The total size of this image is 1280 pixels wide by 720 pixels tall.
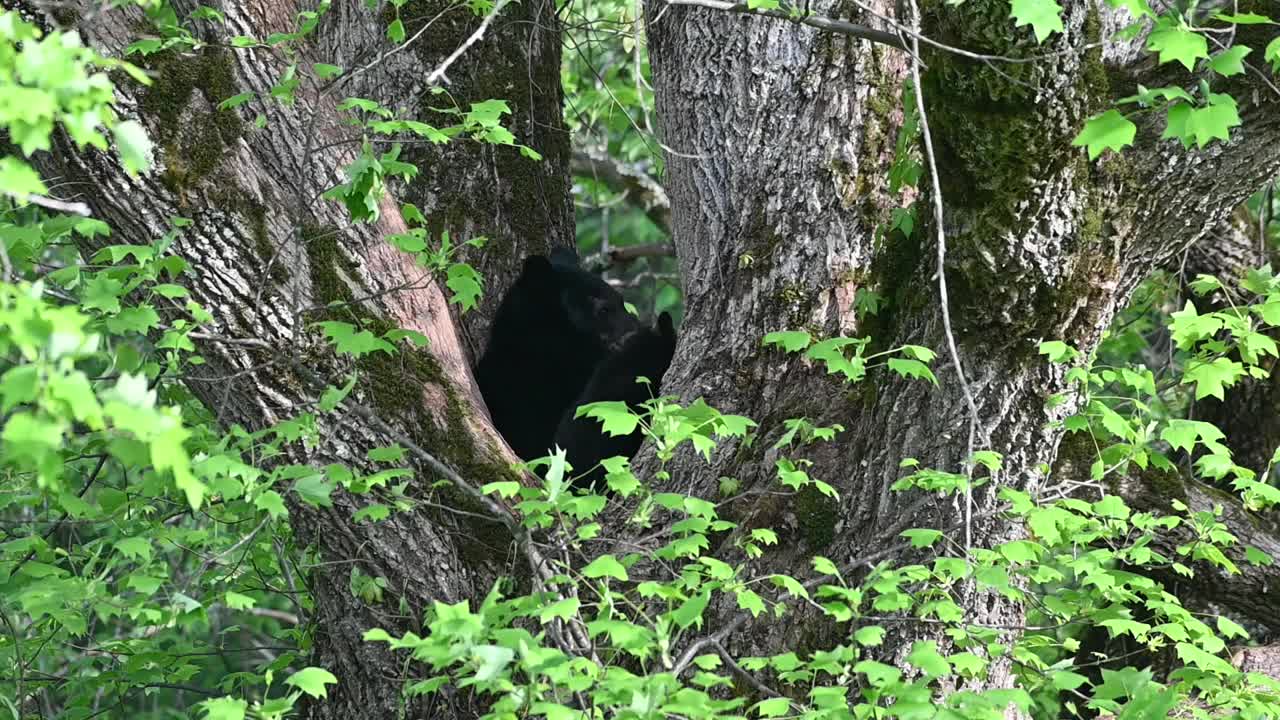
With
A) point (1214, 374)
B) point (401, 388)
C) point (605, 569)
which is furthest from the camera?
point (401, 388)

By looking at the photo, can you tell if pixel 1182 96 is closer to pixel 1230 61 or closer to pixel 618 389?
pixel 1230 61

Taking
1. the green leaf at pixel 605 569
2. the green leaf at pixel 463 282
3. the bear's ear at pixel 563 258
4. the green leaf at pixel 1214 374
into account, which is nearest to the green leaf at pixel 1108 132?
the green leaf at pixel 1214 374

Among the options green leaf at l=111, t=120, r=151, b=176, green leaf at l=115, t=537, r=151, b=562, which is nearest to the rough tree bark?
green leaf at l=115, t=537, r=151, b=562

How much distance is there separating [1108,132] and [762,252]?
1.23 m

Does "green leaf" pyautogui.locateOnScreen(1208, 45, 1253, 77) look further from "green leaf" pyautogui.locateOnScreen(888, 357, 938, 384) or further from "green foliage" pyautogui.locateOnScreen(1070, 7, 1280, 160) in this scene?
"green leaf" pyautogui.locateOnScreen(888, 357, 938, 384)

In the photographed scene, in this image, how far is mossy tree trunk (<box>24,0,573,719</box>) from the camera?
287 cm

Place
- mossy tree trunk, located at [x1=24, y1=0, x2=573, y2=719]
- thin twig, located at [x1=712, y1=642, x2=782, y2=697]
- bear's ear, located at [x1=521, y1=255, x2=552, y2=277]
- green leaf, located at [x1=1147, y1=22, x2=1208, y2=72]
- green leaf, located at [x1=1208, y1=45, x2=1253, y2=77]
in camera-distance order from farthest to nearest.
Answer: bear's ear, located at [x1=521, y1=255, x2=552, y2=277]
mossy tree trunk, located at [x1=24, y1=0, x2=573, y2=719]
thin twig, located at [x1=712, y1=642, x2=782, y2=697]
green leaf, located at [x1=1208, y1=45, x2=1253, y2=77]
green leaf, located at [x1=1147, y1=22, x2=1208, y2=72]

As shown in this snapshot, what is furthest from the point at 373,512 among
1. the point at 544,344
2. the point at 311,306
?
the point at 544,344

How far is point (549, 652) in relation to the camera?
2.09 metres

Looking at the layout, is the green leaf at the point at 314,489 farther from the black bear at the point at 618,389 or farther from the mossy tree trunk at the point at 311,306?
the black bear at the point at 618,389

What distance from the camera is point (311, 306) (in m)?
2.96

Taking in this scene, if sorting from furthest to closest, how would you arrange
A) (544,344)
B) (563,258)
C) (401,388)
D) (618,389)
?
(544,344) → (563,258) → (618,389) → (401,388)

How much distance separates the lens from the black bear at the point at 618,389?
4234 millimetres

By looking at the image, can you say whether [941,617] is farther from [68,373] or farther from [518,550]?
[68,373]
